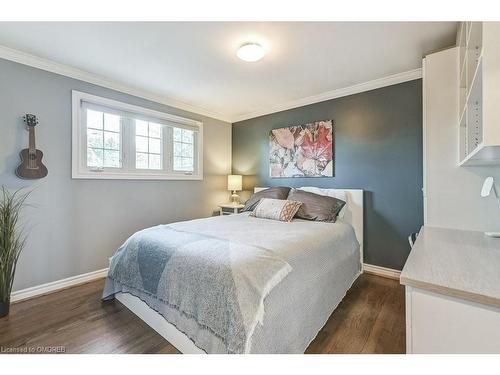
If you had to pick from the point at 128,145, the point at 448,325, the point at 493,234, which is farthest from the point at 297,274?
the point at 128,145

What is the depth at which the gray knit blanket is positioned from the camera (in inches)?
46.3

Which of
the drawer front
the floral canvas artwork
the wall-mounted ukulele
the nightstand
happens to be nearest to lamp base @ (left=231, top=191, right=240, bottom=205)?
the nightstand

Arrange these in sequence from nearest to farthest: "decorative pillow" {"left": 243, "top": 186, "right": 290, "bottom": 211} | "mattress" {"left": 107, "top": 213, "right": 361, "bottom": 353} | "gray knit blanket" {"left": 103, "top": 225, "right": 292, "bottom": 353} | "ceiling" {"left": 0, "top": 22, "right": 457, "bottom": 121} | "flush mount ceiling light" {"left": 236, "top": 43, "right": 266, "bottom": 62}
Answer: "gray knit blanket" {"left": 103, "top": 225, "right": 292, "bottom": 353} → "mattress" {"left": 107, "top": 213, "right": 361, "bottom": 353} → "ceiling" {"left": 0, "top": 22, "right": 457, "bottom": 121} → "flush mount ceiling light" {"left": 236, "top": 43, "right": 266, "bottom": 62} → "decorative pillow" {"left": 243, "top": 186, "right": 290, "bottom": 211}

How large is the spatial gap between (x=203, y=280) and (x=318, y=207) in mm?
1713

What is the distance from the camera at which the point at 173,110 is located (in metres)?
3.34

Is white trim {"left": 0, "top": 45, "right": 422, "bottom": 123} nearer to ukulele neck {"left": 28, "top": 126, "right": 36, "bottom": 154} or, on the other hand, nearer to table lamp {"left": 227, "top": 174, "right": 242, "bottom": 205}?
ukulele neck {"left": 28, "top": 126, "right": 36, "bottom": 154}

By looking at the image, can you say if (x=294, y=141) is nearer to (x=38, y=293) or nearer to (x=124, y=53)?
(x=124, y=53)

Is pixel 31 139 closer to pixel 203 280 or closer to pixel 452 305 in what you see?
pixel 203 280

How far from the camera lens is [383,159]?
2713 mm

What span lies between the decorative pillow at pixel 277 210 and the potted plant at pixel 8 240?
2.26 metres

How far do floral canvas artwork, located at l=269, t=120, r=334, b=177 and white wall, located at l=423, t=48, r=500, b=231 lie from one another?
1.39 metres

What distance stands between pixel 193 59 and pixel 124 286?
214 cm

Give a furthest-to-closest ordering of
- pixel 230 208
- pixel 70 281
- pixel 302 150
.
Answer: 1. pixel 230 208
2. pixel 302 150
3. pixel 70 281
